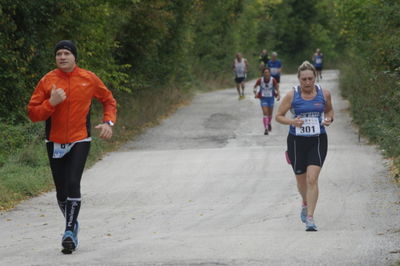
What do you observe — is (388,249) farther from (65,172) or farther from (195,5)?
(195,5)

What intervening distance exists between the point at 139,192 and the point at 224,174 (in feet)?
7.28

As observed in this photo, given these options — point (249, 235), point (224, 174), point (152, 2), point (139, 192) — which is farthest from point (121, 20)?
point (249, 235)

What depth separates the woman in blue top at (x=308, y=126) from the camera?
9.24 m

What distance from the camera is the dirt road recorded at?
7758 millimetres

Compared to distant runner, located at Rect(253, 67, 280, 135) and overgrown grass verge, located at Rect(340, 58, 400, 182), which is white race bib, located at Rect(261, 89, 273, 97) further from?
overgrown grass verge, located at Rect(340, 58, 400, 182)

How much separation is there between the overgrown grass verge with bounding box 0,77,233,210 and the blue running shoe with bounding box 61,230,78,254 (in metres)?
3.93

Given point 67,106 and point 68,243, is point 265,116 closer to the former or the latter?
point 67,106

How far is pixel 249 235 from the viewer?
891 centimetres

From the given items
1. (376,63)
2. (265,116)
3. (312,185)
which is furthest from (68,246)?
(265,116)

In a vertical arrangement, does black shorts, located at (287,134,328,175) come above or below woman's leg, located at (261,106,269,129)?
above

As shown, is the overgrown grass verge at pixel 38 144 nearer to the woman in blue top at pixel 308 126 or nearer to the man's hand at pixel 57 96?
the man's hand at pixel 57 96

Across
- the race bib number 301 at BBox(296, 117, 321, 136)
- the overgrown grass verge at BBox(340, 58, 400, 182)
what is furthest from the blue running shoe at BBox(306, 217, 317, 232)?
the overgrown grass verge at BBox(340, 58, 400, 182)

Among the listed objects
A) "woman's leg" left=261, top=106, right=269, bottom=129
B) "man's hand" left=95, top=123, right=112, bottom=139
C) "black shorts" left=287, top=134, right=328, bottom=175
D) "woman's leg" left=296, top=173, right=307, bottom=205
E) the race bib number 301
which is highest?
"man's hand" left=95, top=123, right=112, bottom=139

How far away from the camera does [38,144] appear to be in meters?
17.0
